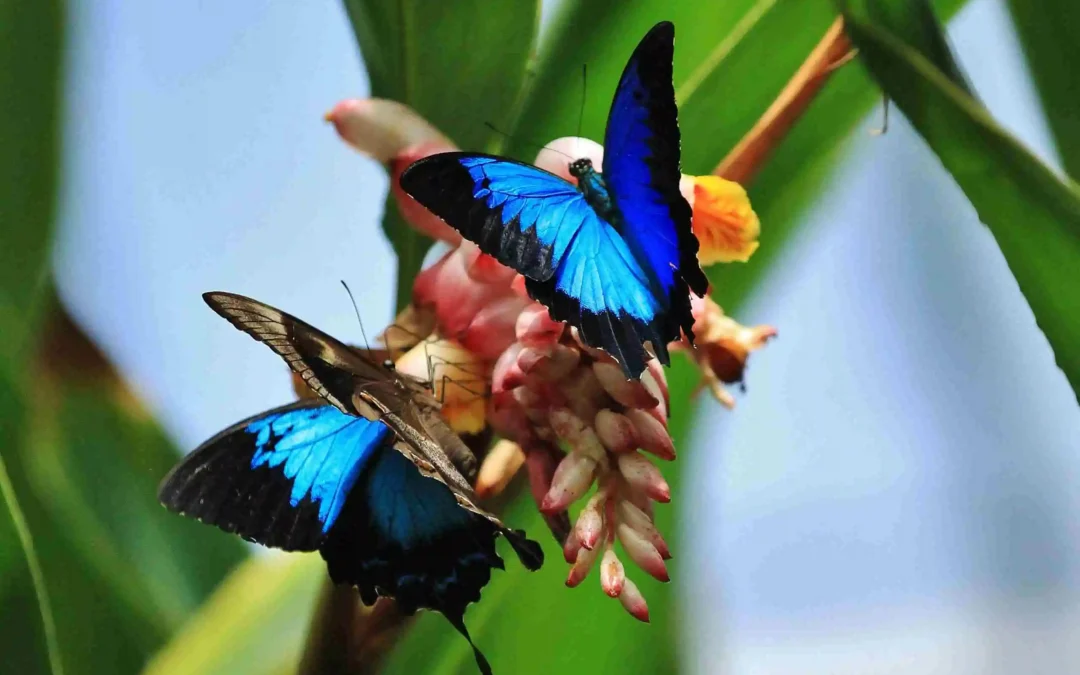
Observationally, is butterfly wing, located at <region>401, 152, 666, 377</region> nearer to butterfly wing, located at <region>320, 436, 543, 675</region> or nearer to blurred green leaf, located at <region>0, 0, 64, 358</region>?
butterfly wing, located at <region>320, 436, 543, 675</region>

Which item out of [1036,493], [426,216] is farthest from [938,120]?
[426,216]

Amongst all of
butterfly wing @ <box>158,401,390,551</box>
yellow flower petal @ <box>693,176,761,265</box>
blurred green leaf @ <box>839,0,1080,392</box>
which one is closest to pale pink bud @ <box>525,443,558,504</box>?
butterfly wing @ <box>158,401,390,551</box>

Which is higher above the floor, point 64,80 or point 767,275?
point 767,275

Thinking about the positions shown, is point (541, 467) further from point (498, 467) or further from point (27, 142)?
point (27, 142)

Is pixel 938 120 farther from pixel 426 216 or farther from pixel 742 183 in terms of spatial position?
pixel 426 216

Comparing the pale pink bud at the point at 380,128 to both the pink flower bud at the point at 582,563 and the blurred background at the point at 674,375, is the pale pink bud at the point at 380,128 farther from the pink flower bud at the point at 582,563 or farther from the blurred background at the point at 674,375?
the pink flower bud at the point at 582,563

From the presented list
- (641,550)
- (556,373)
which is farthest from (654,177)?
(641,550)
